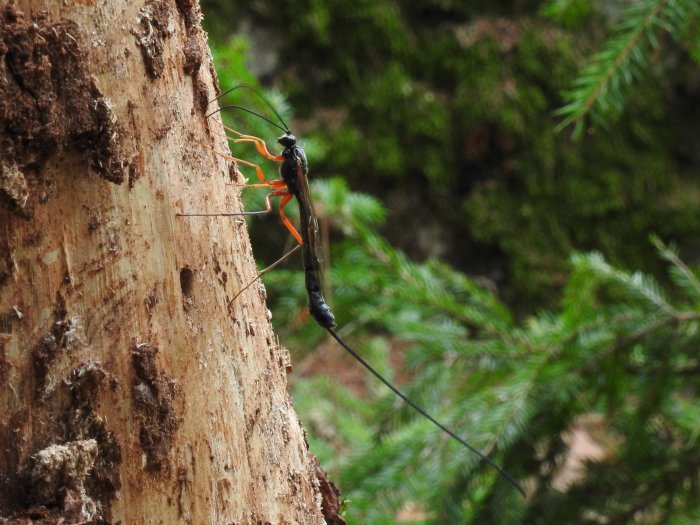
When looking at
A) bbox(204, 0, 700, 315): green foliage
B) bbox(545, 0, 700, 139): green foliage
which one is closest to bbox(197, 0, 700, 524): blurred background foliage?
bbox(204, 0, 700, 315): green foliage

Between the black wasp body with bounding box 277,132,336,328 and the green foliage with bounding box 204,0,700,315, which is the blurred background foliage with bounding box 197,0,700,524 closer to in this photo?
the green foliage with bounding box 204,0,700,315

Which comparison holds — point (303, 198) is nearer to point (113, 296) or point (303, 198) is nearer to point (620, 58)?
point (113, 296)

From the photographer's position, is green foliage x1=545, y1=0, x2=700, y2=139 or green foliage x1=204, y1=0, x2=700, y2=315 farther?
green foliage x1=204, y1=0, x2=700, y2=315

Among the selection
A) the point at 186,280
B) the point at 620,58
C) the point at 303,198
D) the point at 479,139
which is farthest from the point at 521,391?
the point at 479,139

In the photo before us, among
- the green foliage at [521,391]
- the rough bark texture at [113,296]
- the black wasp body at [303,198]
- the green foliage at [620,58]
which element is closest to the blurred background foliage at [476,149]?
the green foliage at [521,391]

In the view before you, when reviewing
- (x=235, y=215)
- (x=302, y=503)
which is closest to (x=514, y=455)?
(x=302, y=503)

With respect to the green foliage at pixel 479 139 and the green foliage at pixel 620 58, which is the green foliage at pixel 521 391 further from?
the green foliage at pixel 479 139

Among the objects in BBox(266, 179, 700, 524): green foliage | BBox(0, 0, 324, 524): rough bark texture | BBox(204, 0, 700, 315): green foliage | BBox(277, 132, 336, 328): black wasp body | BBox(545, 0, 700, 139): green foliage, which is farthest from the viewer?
BBox(204, 0, 700, 315): green foliage

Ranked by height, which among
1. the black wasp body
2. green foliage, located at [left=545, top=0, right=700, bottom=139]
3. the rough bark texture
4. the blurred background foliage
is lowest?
the rough bark texture
